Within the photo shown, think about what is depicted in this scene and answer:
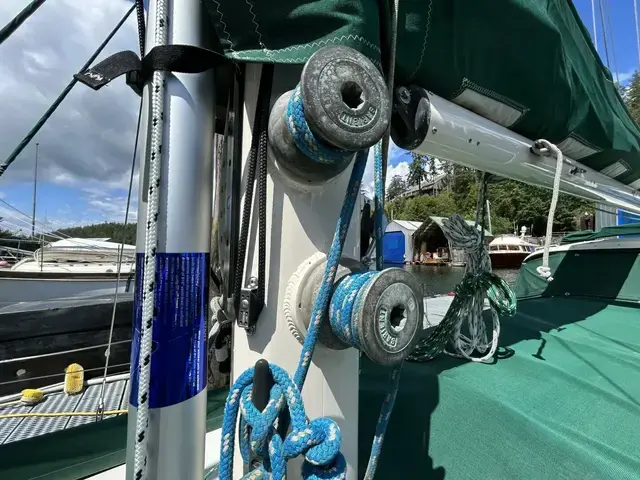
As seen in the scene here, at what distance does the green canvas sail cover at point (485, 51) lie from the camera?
0.61 meters

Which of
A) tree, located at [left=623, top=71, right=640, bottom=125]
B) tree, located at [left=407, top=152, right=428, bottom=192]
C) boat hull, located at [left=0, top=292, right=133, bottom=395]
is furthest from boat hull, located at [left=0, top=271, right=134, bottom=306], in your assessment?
tree, located at [left=407, top=152, right=428, bottom=192]

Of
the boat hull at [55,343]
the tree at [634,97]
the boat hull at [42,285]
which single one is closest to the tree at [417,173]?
the tree at [634,97]

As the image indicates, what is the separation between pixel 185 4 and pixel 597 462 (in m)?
1.28

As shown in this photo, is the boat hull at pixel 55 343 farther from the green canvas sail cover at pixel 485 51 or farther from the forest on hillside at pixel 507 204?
the forest on hillside at pixel 507 204

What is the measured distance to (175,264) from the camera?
0.60 meters

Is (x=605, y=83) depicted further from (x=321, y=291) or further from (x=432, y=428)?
(x=321, y=291)

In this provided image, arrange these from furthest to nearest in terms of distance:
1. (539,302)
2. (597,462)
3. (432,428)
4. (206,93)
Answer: (539,302) → (432,428) → (597,462) → (206,93)

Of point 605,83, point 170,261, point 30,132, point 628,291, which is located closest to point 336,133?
point 170,261

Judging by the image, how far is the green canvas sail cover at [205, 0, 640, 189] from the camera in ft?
1.99

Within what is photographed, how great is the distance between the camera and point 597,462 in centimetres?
88

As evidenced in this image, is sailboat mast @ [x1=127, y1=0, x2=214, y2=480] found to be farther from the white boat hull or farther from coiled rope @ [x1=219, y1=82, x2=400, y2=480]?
the white boat hull

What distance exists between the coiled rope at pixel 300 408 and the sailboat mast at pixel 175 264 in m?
Result: 0.08

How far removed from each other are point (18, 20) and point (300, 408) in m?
0.73

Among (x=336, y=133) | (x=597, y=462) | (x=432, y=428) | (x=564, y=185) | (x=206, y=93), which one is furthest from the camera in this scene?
(x=564, y=185)
